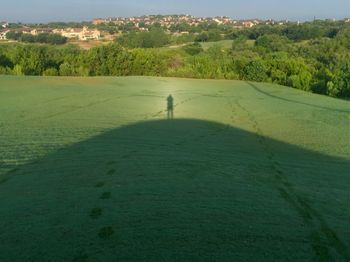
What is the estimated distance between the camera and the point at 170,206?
18.9 ft

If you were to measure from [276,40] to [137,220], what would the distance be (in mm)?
59079

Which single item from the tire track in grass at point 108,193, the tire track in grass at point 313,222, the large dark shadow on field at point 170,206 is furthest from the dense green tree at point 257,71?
the tire track in grass at point 313,222

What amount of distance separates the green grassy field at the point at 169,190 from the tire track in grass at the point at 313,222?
18mm

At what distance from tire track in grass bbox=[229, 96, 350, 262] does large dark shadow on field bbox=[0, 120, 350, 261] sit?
0.05 feet

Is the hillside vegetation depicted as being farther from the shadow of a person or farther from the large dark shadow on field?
the large dark shadow on field

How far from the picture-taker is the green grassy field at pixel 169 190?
4.64 meters

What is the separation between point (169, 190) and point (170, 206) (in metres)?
0.69

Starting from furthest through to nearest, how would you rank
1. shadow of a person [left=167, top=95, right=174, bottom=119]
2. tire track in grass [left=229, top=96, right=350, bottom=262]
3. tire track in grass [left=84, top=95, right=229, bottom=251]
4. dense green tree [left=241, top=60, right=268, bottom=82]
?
dense green tree [left=241, top=60, right=268, bottom=82] < shadow of a person [left=167, top=95, right=174, bottom=119] < tire track in grass [left=84, top=95, right=229, bottom=251] < tire track in grass [left=229, top=96, right=350, bottom=262]

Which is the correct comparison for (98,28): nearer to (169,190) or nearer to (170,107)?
(170,107)

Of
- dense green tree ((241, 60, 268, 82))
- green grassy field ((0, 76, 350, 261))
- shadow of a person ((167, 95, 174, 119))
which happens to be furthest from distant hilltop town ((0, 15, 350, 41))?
green grassy field ((0, 76, 350, 261))

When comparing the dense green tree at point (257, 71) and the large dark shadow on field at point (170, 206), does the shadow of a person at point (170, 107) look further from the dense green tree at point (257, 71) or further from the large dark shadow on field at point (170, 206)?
the dense green tree at point (257, 71)

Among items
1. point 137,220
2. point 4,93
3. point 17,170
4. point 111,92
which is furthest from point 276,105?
point 137,220

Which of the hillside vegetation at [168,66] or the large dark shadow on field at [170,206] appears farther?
the hillside vegetation at [168,66]

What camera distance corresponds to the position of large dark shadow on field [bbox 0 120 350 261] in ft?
15.0
